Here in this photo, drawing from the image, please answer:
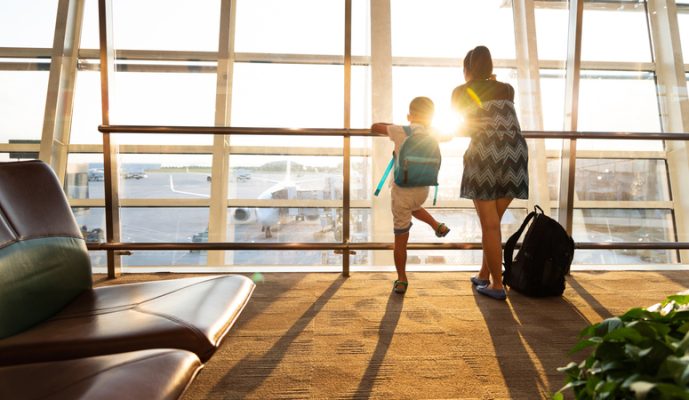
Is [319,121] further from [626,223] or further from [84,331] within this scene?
[626,223]

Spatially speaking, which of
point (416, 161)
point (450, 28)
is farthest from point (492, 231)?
point (450, 28)

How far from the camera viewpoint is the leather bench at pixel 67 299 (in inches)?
28.5

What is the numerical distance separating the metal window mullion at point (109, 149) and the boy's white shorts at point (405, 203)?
1.54 meters

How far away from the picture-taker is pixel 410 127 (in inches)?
76.4

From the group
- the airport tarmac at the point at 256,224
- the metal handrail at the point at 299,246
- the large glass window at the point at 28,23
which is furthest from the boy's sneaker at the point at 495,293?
the large glass window at the point at 28,23

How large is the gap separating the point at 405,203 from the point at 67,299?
1.41m

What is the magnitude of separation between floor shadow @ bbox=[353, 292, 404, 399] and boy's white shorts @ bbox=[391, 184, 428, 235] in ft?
1.14

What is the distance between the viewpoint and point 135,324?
2.56 ft

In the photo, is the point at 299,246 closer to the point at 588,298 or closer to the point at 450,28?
the point at 588,298

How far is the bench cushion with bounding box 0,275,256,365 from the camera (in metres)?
0.71

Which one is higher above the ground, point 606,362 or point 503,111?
point 503,111

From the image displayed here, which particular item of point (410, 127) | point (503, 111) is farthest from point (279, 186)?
point (503, 111)

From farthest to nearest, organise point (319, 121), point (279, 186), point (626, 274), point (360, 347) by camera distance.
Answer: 1. point (279, 186)
2. point (319, 121)
3. point (626, 274)
4. point (360, 347)

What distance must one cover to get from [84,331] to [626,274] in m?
2.76
